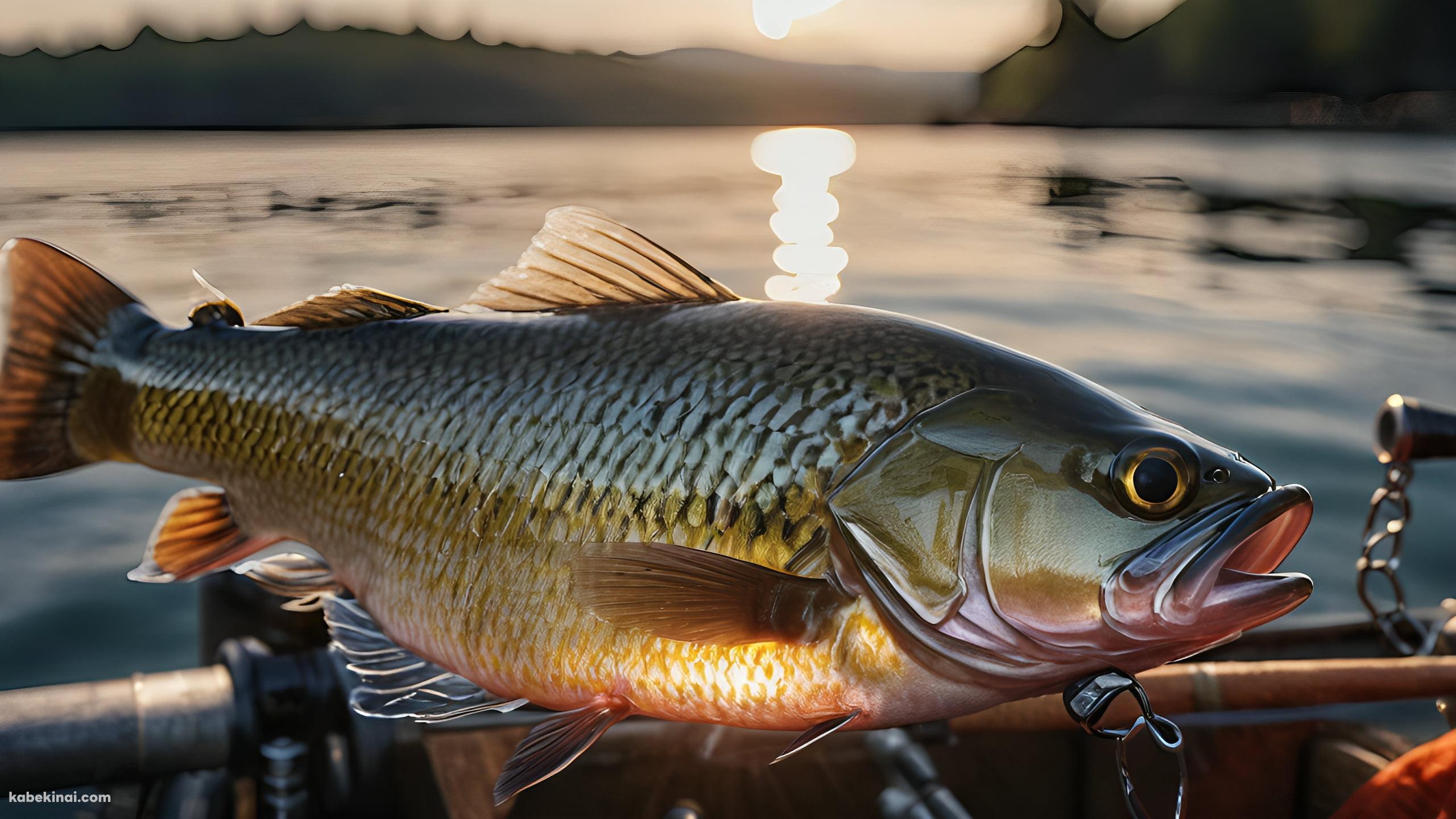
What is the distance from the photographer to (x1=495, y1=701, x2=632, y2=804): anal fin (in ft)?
2.51

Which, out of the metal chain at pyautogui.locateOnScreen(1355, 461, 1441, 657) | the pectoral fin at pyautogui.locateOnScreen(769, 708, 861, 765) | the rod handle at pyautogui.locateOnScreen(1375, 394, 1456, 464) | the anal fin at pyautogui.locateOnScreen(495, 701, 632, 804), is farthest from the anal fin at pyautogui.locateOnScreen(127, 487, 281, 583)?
the metal chain at pyautogui.locateOnScreen(1355, 461, 1441, 657)

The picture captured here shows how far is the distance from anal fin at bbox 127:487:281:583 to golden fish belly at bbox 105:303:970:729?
0.04 metres

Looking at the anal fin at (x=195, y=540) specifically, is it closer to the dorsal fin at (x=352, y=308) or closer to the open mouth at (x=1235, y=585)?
the dorsal fin at (x=352, y=308)

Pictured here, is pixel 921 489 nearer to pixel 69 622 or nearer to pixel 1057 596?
pixel 1057 596

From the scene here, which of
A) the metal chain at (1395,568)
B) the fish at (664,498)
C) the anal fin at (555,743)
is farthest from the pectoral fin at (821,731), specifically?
the metal chain at (1395,568)

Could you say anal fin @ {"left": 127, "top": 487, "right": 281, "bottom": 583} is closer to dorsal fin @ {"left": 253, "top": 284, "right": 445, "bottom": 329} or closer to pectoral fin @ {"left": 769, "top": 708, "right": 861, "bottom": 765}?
dorsal fin @ {"left": 253, "top": 284, "right": 445, "bottom": 329}

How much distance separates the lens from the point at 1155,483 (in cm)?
66

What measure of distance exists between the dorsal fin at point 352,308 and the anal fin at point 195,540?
195 millimetres

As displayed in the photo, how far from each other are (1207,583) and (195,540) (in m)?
0.90

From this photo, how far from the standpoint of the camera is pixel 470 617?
79cm

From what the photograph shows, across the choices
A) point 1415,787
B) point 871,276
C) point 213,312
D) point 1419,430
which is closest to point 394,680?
point 213,312

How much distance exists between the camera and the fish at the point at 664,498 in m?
0.67

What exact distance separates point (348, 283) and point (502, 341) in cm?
20

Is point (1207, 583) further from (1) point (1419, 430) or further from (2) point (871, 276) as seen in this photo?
(2) point (871, 276)
